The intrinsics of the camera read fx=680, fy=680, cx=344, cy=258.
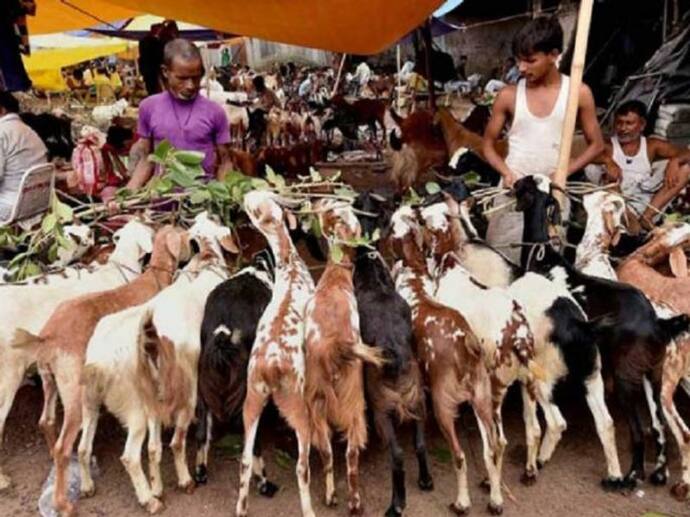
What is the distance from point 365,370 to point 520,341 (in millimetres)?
699

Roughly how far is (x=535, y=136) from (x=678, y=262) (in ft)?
3.66

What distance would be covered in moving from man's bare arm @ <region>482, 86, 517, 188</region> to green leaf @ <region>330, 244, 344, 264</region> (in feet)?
4.22

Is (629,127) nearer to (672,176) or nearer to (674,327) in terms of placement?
(672,176)

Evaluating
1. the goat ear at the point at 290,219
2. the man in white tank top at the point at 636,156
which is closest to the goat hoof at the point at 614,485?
the goat ear at the point at 290,219

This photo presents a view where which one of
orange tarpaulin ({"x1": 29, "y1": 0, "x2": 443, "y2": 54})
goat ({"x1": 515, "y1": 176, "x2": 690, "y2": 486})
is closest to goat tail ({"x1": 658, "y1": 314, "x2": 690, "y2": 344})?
goat ({"x1": 515, "y1": 176, "x2": 690, "y2": 486})

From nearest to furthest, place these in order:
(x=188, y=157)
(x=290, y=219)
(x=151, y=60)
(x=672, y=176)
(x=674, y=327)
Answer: (x=674, y=327) < (x=290, y=219) < (x=188, y=157) < (x=672, y=176) < (x=151, y=60)

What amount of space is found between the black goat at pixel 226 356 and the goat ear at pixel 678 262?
6.98 ft

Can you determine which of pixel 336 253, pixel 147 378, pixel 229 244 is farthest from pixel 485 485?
pixel 229 244

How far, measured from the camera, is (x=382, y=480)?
3.28m

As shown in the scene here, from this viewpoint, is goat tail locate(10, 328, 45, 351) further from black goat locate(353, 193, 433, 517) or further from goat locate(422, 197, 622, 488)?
goat locate(422, 197, 622, 488)

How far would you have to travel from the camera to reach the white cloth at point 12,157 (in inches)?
176

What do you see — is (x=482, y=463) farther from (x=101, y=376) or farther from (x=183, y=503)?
(x=101, y=376)

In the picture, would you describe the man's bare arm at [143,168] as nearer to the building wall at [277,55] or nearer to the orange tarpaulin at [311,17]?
the orange tarpaulin at [311,17]

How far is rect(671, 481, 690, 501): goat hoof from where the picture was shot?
9.86ft
